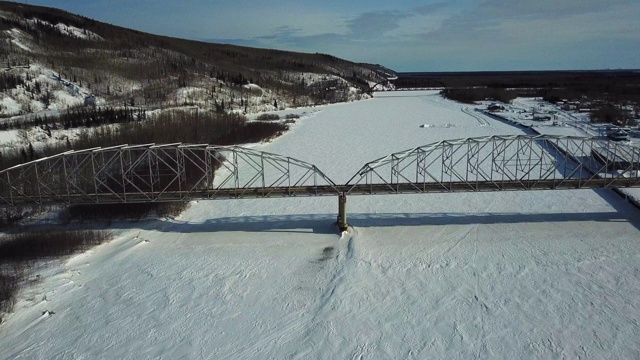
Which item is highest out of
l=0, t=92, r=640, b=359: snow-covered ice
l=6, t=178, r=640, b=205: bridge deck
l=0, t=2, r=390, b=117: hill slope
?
l=0, t=2, r=390, b=117: hill slope

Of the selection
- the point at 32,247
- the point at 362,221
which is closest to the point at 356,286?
the point at 362,221

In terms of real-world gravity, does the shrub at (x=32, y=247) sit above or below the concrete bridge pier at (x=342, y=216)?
below

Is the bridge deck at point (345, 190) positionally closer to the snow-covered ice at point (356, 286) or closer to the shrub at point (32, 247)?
the shrub at point (32, 247)

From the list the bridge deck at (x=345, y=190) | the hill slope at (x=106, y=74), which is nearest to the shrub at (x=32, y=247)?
the bridge deck at (x=345, y=190)

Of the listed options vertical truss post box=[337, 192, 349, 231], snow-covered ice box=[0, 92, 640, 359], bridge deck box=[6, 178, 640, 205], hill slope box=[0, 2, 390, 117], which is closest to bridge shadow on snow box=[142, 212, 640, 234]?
snow-covered ice box=[0, 92, 640, 359]

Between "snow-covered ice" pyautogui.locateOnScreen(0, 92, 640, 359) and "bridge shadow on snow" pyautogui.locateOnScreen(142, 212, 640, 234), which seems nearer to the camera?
"snow-covered ice" pyautogui.locateOnScreen(0, 92, 640, 359)

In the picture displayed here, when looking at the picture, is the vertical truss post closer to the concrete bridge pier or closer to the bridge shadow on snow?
the concrete bridge pier

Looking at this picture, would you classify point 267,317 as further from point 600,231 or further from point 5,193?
point 5,193
